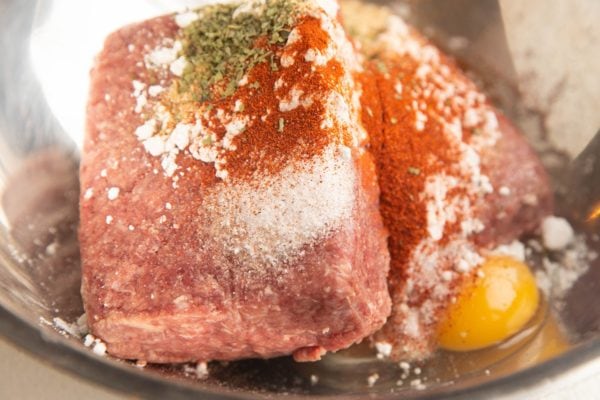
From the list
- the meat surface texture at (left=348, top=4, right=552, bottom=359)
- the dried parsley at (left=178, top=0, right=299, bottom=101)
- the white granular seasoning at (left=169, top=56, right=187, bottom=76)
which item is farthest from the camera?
the meat surface texture at (left=348, top=4, right=552, bottom=359)

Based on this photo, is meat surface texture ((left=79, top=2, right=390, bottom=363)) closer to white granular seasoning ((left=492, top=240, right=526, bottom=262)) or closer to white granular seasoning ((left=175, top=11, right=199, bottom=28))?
white granular seasoning ((left=175, top=11, right=199, bottom=28))

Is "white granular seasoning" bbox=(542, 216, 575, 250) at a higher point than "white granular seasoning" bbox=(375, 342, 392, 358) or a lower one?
higher

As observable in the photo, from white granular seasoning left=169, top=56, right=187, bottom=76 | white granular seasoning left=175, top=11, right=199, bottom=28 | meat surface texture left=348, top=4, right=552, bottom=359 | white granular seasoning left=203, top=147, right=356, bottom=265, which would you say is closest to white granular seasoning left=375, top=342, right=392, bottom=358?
meat surface texture left=348, top=4, right=552, bottom=359

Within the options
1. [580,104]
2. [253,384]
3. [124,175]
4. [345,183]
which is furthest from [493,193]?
[124,175]

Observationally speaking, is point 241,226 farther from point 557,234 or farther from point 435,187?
point 557,234

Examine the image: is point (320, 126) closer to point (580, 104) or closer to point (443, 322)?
point (443, 322)

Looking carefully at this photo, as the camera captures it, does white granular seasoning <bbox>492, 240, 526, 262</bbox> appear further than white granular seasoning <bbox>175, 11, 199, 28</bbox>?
Yes
